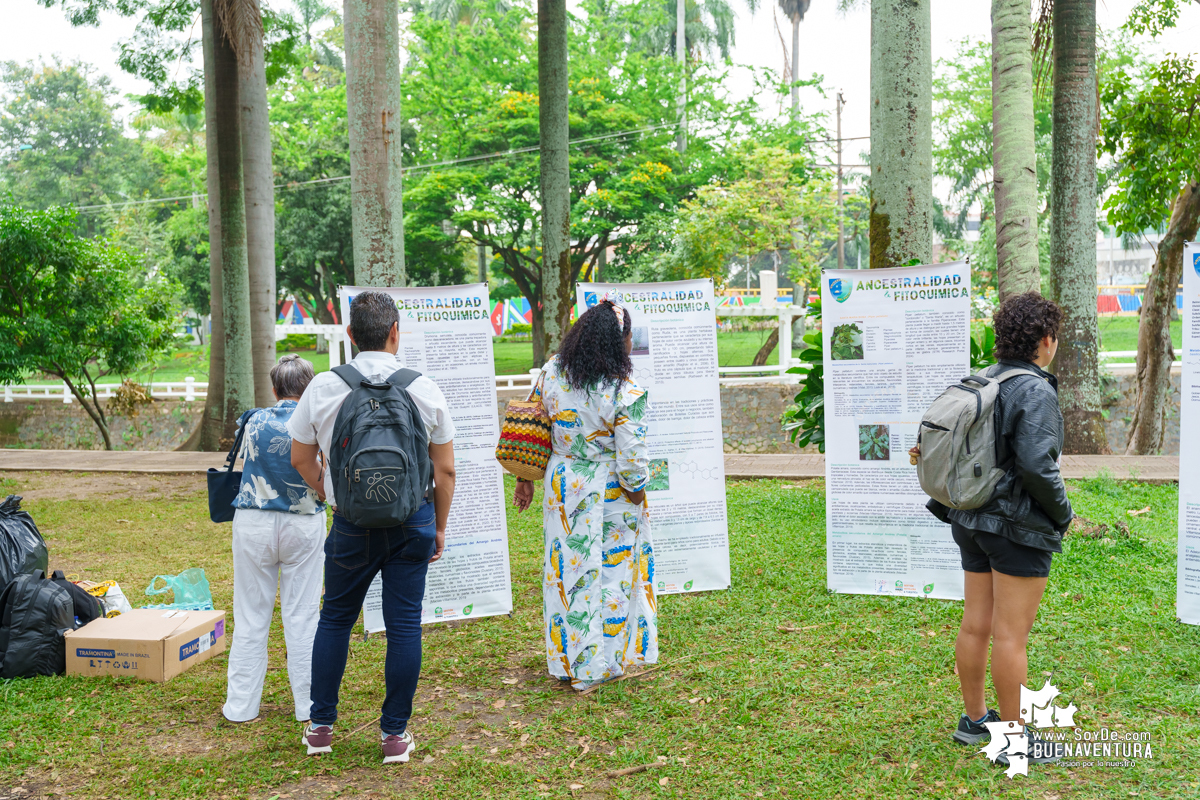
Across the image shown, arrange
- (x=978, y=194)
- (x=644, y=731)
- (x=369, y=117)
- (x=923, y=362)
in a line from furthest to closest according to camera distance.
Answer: (x=978, y=194), (x=369, y=117), (x=923, y=362), (x=644, y=731)

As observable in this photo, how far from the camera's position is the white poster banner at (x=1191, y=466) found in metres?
4.22

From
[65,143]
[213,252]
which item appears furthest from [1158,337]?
[65,143]

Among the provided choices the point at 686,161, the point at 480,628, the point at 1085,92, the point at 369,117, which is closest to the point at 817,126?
the point at 686,161

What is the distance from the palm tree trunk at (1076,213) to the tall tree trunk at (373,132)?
718 cm

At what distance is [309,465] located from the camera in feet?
10.6

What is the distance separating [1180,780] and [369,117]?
18.6 feet

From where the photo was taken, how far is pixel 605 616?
3.98 meters

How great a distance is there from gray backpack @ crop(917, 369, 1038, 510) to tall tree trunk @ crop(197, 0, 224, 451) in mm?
10841

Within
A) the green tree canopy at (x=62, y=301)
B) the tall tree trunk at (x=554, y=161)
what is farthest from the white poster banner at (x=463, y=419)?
the green tree canopy at (x=62, y=301)

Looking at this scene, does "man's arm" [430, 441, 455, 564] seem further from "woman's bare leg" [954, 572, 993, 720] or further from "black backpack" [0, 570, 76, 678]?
"black backpack" [0, 570, 76, 678]

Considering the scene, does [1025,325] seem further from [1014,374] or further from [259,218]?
[259,218]

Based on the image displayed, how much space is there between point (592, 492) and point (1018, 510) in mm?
1741

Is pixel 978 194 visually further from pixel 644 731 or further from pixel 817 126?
pixel 644 731

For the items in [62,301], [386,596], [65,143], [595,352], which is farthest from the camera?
[65,143]
